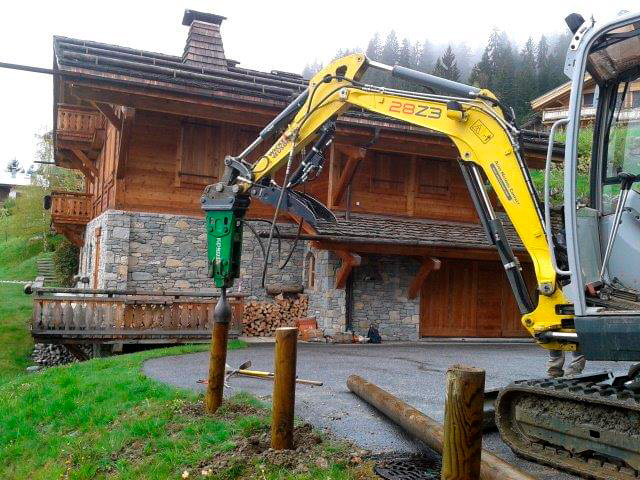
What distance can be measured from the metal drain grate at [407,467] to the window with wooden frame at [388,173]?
11482mm

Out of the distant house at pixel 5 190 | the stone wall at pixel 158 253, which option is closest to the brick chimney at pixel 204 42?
the stone wall at pixel 158 253

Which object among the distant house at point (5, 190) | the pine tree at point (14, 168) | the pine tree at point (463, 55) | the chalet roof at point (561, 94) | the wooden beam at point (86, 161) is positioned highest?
the pine tree at point (463, 55)

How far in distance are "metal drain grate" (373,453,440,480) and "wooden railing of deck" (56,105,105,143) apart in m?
17.2

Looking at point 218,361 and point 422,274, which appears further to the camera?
point 422,274

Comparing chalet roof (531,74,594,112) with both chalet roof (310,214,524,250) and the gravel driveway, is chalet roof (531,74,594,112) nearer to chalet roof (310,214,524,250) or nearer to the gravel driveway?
the gravel driveway

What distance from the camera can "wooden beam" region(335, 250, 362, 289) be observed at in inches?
571

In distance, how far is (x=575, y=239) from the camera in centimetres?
464

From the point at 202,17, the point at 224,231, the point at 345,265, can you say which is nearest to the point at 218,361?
the point at 224,231

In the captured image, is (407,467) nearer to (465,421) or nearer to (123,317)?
(465,421)

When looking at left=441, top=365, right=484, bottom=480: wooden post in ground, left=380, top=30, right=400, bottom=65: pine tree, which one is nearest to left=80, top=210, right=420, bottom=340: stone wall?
left=441, top=365, right=484, bottom=480: wooden post in ground

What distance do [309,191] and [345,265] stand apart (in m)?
2.76

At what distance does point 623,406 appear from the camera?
12.8 ft

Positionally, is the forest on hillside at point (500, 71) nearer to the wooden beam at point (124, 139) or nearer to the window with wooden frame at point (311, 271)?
the window with wooden frame at point (311, 271)

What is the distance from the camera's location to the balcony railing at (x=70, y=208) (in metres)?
21.0
